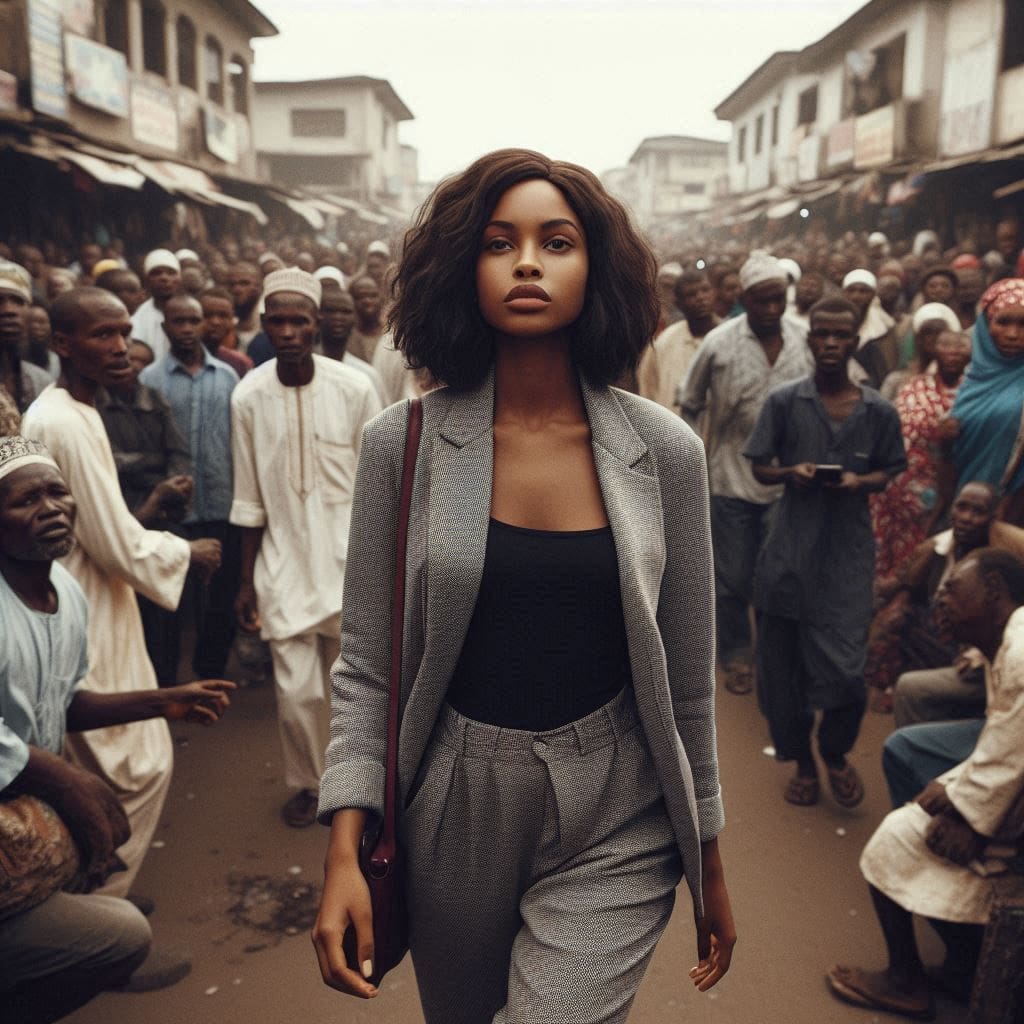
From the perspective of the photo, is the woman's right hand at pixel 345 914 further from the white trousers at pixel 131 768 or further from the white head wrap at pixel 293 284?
the white head wrap at pixel 293 284

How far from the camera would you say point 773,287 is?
18.1 ft

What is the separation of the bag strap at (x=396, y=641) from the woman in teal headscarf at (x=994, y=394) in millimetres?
3548

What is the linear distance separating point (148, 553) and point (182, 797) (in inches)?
53.7

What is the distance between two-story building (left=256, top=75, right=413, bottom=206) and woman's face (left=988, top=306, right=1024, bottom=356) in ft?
130

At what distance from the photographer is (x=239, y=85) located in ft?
92.1

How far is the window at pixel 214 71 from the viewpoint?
2526cm

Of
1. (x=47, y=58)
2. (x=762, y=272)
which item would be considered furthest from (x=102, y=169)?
(x=762, y=272)

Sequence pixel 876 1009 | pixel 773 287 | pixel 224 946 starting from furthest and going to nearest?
pixel 773 287 → pixel 224 946 → pixel 876 1009

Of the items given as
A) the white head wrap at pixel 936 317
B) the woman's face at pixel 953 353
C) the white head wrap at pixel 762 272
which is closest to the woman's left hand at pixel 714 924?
the white head wrap at pixel 762 272

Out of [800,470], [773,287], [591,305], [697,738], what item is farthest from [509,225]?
[773,287]

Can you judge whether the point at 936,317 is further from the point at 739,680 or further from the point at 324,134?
the point at 324,134

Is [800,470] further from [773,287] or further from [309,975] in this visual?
[309,975]

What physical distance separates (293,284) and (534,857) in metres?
3.15

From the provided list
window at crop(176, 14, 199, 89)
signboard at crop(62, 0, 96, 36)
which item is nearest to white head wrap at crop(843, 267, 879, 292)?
signboard at crop(62, 0, 96, 36)
